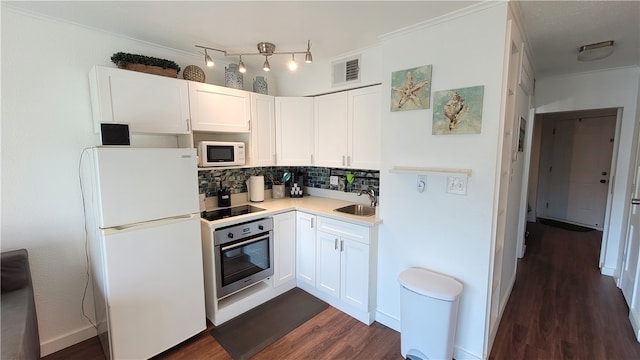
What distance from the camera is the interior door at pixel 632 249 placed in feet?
A: 8.33

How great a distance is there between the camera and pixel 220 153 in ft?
8.63

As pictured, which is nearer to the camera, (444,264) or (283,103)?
(444,264)

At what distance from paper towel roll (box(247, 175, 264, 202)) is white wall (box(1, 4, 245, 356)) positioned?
1487 millimetres

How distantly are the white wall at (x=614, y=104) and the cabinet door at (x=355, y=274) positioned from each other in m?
3.10

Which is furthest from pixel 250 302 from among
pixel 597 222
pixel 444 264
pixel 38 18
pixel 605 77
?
pixel 597 222

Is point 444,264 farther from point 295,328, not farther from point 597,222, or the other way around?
point 597,222

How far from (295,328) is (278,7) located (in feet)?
8.20

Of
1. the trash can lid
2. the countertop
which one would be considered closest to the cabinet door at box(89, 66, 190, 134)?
the countertop

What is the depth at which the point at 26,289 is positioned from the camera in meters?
1.78

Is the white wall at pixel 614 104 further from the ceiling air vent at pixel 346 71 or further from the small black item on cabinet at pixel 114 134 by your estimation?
the small black item on cabinet at pixel 114 134

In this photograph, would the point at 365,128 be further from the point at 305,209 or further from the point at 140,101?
the point at 140,101

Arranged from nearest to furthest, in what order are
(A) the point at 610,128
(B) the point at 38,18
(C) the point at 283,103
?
(B) the point at 38,18 < (C) the point at 283,103 < (A) the point at 610,128

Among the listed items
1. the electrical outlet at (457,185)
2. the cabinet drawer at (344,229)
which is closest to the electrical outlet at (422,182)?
the electrical outlet at (457,185)

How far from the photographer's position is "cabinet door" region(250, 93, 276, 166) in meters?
2.90
